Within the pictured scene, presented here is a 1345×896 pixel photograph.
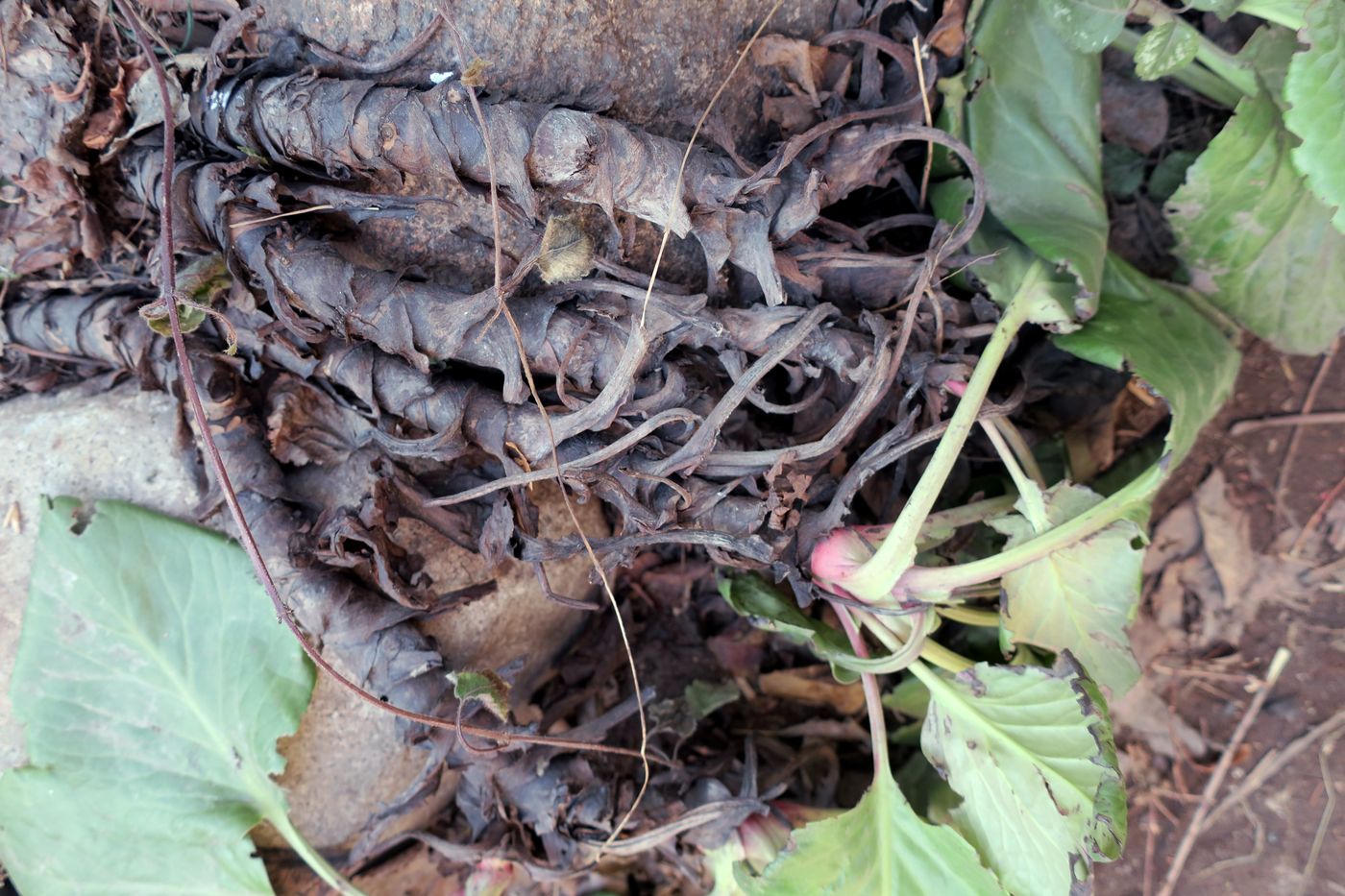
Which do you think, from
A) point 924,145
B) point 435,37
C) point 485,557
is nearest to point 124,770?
point 485,557

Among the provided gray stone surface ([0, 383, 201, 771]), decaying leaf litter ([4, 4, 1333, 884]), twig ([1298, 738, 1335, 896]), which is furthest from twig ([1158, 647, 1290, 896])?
gray stone surface ([0, 383, 201, 771])

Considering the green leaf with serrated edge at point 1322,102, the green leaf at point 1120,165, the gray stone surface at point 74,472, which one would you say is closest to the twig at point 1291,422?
the green leaf at point 1120,165

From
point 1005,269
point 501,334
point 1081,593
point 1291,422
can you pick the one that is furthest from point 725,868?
point 1291,422

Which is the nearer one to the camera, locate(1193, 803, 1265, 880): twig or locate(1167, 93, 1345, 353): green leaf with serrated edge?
locate(1167, 93, 1345, 353): green leaf with serrated edge

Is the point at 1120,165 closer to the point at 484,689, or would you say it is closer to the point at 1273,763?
the point at 1273,763

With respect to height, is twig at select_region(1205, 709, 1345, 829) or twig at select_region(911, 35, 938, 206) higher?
twig at select_region(911, 35, 938, 206)

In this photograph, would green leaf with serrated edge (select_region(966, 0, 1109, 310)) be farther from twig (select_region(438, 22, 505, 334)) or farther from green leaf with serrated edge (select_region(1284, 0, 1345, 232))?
twig (select_region(438, 22, 505, 334))

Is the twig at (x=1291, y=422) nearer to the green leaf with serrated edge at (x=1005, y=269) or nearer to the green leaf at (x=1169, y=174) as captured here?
the green leaf at (x=1169, y=174)
